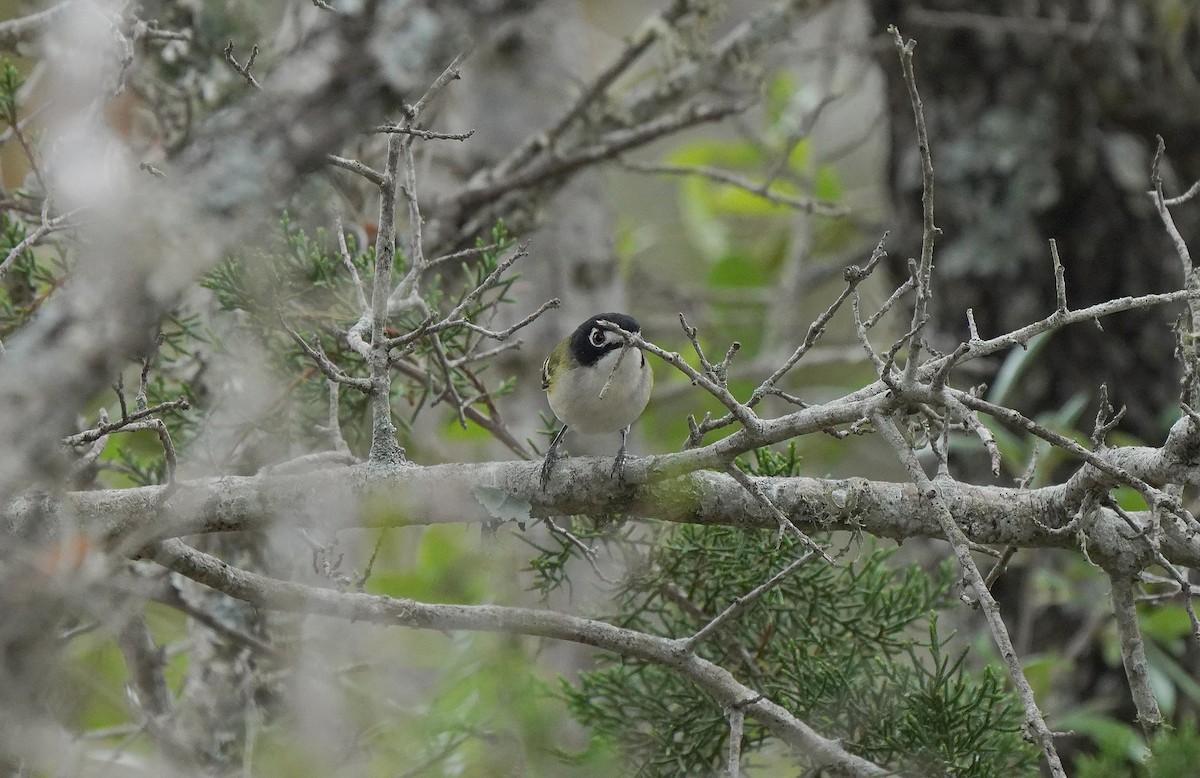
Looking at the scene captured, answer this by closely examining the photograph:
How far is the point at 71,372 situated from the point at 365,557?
4.00 metres

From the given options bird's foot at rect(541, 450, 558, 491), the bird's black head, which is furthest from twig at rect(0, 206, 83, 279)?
the bird's black head

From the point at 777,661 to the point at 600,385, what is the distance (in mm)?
1100

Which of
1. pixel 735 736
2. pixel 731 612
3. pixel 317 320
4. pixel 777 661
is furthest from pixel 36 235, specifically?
pixel 777 661

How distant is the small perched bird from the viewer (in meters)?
3.65

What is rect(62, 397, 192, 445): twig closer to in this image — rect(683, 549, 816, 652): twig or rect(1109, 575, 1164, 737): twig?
rect(683, 549, 816, 652): twig

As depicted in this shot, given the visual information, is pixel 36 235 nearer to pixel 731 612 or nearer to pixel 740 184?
pixel 731 612

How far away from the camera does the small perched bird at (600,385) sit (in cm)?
365

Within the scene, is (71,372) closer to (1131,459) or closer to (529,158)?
(1131,459)

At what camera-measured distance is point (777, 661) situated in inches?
123

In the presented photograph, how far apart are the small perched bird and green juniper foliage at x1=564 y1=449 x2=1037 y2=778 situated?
59 cm

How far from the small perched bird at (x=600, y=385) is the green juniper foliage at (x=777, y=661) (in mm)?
592

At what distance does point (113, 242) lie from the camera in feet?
3.83

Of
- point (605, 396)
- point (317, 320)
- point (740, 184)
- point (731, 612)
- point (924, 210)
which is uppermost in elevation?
point (740, 184)

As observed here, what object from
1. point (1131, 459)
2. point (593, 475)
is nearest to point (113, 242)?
point (593, 475)
